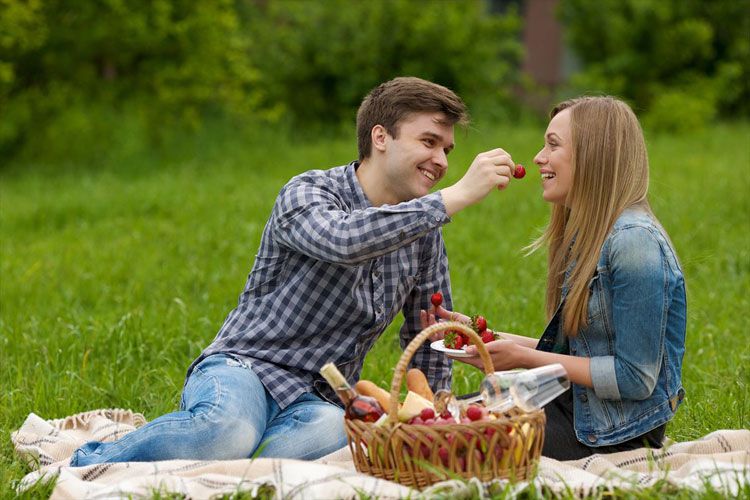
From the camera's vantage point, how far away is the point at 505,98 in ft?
58.5

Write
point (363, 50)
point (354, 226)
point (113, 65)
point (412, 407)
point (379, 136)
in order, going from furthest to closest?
point (363, 50) < point (113, 65) < point (379, 136) < point (354, 226) < point (412, 407)

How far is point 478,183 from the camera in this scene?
3.75 meters

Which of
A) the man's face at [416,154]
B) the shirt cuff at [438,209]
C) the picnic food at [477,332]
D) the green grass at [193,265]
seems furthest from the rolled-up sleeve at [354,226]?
the green grass at [193,265]

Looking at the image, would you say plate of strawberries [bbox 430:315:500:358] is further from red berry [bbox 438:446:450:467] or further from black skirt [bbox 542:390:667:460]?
red berry [bbox 438:446:450:467]

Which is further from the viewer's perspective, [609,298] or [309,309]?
[309,309]

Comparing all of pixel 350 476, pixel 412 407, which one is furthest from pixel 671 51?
pixel 350 476

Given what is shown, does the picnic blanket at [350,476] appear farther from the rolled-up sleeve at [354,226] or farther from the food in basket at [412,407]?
the rolled-up sleeve at [354,226]

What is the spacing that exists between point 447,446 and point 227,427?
3.31 feet

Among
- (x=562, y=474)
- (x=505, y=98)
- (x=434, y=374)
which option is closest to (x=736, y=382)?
(x=434, y=374)

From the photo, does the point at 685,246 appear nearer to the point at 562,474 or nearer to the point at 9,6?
the point at 562,474

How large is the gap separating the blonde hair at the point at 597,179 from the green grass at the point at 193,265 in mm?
611

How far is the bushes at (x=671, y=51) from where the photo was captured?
17938 millimetres

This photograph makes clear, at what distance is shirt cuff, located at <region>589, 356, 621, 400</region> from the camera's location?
383cm

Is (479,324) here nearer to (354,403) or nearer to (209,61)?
(354,403)
